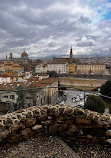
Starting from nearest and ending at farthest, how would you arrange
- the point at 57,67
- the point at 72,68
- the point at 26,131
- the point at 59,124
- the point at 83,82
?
the point at 26,131
the point at 59,124
the point at 83,82
the point at 72,68
the point at 57,67

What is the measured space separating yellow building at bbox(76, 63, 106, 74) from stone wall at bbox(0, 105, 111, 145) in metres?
60.6

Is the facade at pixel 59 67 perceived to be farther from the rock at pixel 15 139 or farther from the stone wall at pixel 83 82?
the rock at pixel 15 139

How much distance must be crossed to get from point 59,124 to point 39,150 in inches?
30.2

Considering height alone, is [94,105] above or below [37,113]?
below

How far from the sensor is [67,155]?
275 centimetres

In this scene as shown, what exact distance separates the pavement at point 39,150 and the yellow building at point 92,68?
61.0m

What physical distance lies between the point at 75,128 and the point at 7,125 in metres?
1.58

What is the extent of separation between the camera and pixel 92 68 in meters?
64.1

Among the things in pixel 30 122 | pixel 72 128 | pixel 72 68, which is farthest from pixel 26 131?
pixel 72 68

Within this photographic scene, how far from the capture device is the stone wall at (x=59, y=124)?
3051mm

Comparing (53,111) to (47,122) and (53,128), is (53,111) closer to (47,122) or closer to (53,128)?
(47,122)

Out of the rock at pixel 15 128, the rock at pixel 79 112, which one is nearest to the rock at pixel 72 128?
the rock at pixel 79 112

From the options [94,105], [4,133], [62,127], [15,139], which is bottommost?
[94,105]

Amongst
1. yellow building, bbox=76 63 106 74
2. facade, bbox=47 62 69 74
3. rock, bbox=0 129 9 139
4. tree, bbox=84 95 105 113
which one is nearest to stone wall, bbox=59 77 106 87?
facade, bbox=47 62 69 74
